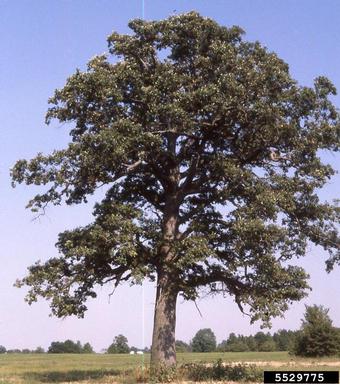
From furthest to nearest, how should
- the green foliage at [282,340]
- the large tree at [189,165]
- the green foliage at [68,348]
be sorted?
the green foliage at [68,348] → the green foliage at [282,340] → the large tree at [189,165]

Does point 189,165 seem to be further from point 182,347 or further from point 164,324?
point 182,347

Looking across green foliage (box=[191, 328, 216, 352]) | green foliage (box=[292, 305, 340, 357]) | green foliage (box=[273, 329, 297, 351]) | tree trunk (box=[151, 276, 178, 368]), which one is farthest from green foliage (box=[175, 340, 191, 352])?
tree trunk (box=[151, 276, 178, 368])

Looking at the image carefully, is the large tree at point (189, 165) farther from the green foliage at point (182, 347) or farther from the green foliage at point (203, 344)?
the green foliage at point (203, 344)

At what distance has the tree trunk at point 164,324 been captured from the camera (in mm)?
27625

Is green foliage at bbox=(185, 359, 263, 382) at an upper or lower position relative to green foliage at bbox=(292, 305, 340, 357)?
lower

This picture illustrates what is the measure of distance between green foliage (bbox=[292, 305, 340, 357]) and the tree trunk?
28.3 meters

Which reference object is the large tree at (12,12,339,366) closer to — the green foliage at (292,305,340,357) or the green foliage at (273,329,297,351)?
the green foliage at (292,305,340,357)

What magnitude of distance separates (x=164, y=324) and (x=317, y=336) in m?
29.7

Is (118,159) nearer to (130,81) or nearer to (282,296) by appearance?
(130,81)

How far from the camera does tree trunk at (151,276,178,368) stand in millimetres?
27625

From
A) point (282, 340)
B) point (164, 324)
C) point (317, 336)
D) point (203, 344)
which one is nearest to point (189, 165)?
point (164, 324)

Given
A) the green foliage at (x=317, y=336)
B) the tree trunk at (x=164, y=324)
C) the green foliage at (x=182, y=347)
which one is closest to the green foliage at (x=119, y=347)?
the green foliage at (x=182, y=347)

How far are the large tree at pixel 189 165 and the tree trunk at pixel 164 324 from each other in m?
0.05

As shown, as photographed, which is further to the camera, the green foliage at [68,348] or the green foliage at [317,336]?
the green foliage at [68,348]
